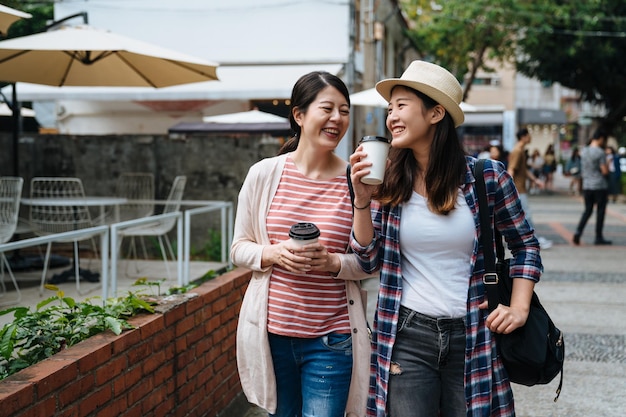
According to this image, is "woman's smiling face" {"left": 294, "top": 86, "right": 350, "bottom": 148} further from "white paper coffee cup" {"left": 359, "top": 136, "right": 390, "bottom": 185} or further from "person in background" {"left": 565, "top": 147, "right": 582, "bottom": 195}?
"person in background" {"left": 565, "top": 147, "right": 582, "bottom": 195}

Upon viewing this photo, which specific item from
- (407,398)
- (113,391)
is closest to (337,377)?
(407,398)

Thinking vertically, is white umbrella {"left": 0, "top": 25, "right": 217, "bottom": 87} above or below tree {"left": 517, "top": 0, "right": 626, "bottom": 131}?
below

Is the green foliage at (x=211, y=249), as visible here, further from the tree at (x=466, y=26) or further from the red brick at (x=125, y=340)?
the tree at (x=466, y=26)

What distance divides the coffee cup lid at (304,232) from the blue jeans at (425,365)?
0.41 meters

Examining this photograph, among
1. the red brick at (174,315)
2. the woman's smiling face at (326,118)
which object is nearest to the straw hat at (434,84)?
the woman's smiling face at (326,118)

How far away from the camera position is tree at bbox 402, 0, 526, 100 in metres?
22.4

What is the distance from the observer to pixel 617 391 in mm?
4957

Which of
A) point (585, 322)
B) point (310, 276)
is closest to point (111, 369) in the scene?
point (310, 276)

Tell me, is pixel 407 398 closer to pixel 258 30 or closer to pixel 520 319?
pixel 520 319

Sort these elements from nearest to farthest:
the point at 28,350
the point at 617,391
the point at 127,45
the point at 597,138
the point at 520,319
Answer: the point at 520,319 < the point at 28,350 < the point at 617,391 < the point at 127,45 < the point at 597,138

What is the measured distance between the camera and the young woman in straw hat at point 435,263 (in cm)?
247

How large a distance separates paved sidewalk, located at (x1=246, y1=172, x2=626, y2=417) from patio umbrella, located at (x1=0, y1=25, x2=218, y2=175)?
10.0 feet

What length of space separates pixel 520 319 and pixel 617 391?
9.77ft

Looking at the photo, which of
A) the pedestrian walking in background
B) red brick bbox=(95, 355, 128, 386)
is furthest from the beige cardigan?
the pedestrian walking in background
